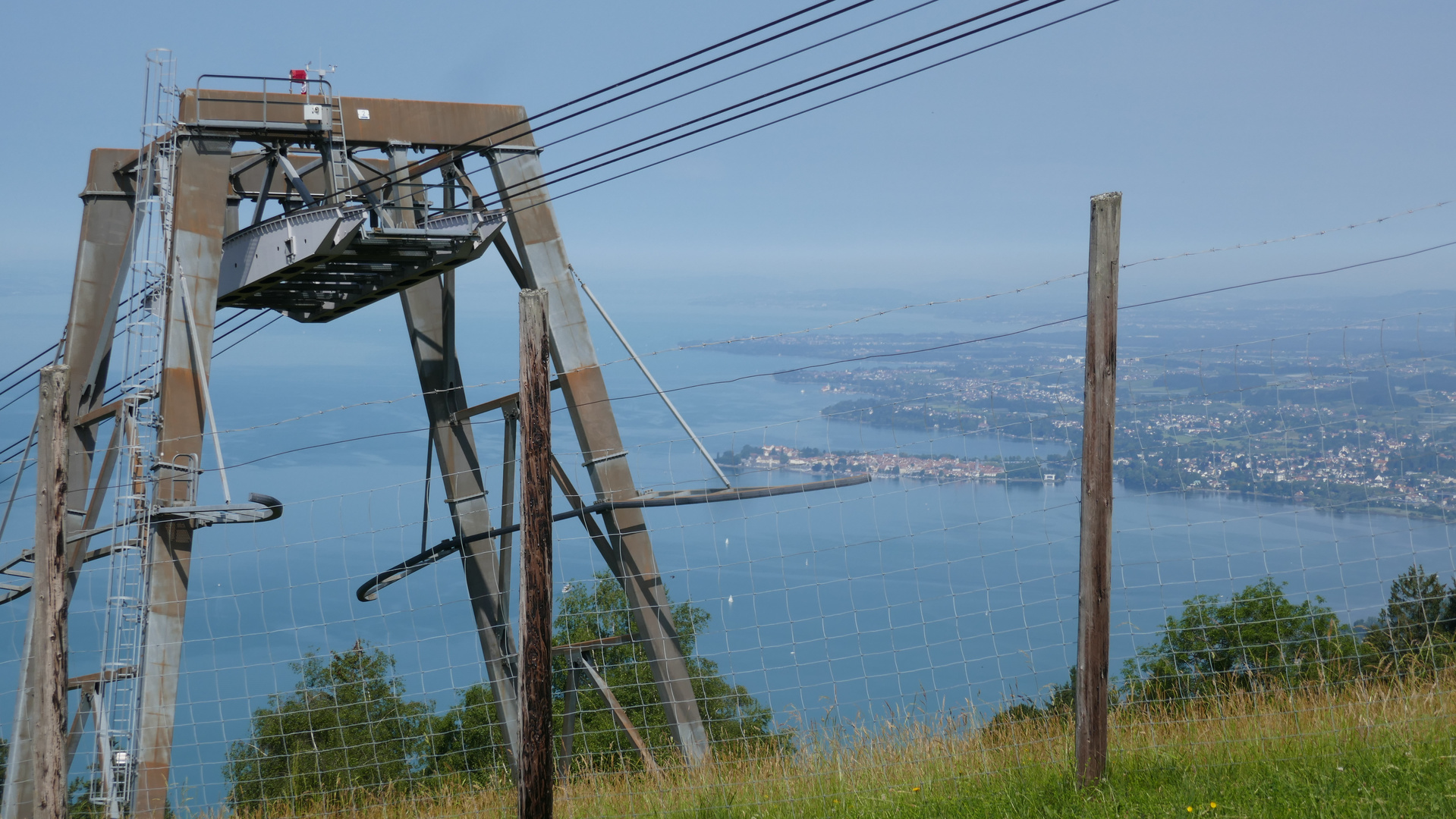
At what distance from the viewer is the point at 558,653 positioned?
410 inches

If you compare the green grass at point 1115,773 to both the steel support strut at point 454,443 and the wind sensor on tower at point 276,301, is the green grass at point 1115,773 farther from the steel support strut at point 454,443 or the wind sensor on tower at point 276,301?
the steel support strut at point 454,443

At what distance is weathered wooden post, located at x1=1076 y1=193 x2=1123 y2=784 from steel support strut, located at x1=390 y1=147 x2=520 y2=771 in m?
7.48

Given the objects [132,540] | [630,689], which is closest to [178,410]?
[132,540]

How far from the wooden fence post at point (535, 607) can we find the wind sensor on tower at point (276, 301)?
3487 millimetres

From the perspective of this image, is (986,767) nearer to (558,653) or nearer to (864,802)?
(864,802)

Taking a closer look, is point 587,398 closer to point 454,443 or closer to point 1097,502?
point 454,443

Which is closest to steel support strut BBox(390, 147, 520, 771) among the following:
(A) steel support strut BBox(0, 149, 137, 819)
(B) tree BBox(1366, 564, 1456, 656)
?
(A) steel support strut BBox(0, 149, 137, 819)

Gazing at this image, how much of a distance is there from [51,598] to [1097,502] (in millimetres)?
5283

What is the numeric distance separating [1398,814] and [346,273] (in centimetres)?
956

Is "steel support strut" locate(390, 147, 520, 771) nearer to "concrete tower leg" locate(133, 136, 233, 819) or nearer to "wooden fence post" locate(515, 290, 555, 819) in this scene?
"concrete tower leg" locate(133, 136, 233, 819)

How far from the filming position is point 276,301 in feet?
38.3

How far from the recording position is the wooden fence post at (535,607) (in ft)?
16.3

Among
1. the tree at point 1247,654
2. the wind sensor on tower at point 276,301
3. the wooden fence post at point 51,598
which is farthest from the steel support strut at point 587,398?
the wooden fence post at point 51,598

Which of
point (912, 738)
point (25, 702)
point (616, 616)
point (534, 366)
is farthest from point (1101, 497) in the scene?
point (616, 616)
